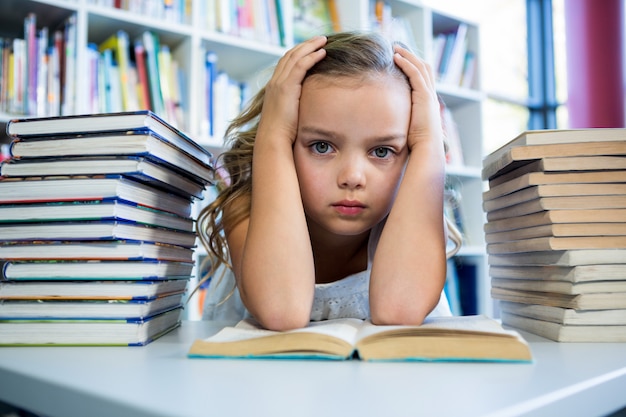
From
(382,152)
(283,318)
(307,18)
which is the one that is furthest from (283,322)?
(307,18)

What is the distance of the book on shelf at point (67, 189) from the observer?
0.70 metres

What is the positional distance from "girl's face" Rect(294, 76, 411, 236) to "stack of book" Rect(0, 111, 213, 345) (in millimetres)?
270

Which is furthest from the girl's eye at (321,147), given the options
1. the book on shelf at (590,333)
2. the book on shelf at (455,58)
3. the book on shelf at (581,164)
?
the book on shelf at (455,58)

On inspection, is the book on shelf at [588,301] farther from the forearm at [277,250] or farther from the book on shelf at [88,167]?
the book on shelf at [88,167]

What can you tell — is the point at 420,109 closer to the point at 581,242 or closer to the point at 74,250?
Answer: the point at 581,242

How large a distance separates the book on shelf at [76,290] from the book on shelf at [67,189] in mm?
108

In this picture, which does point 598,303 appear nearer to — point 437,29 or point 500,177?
point 500,177

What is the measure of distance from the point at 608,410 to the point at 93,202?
62 centimetres

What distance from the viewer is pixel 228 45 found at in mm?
2246

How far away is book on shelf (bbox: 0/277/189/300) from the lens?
703 millimetres

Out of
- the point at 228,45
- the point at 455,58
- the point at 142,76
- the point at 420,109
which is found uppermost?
the point at 455,58

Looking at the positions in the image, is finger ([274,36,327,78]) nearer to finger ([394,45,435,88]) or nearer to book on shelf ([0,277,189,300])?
finger ([394,45,435,88])

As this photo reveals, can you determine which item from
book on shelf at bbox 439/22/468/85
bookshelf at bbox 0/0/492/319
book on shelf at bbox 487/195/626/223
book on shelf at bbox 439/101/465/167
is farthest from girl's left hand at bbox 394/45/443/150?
book on shelf at bbox 439/22/468/85

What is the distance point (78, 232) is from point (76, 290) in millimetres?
75
